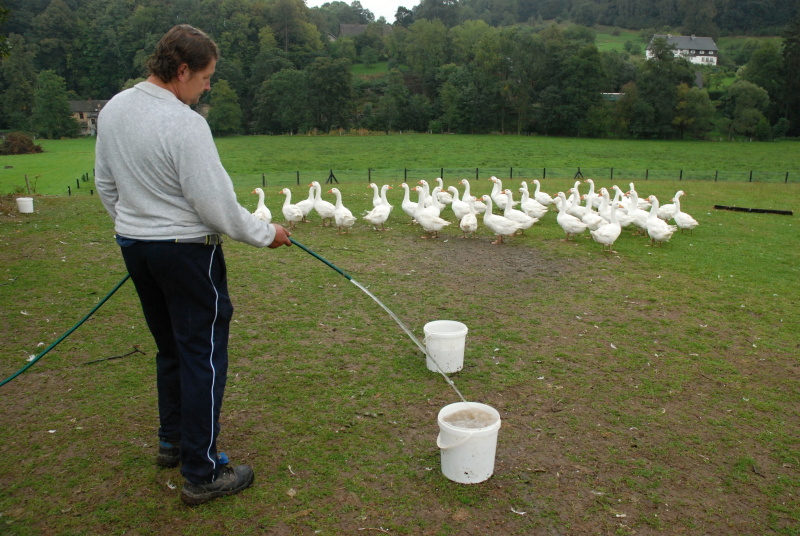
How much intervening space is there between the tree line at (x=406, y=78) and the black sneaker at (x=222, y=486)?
57938 millimetres

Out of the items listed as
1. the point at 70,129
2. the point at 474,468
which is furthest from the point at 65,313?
the point at 70,129

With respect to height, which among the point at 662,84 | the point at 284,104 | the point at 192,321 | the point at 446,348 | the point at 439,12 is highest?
the point at 439,12

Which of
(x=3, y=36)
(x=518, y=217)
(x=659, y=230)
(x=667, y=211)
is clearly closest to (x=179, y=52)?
(x=518, y=217)

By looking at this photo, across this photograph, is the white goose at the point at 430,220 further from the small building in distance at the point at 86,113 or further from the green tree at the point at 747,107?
the small building in distance at the point at 86,113

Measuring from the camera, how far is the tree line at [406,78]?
61031 millimetres

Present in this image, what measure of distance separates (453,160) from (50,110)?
5699 centimetres

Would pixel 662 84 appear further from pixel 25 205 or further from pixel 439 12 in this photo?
pixel 439 12

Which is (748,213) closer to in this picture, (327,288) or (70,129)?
(327,288)

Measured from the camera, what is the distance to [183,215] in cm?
331

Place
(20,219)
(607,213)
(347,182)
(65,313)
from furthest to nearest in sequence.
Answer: (347,182) → (20,219) → (607,213) → (65,313)

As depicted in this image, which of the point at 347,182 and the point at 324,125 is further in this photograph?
the point at 324,125

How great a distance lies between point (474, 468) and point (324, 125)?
7227cm

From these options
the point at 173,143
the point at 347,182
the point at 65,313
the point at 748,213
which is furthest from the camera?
the point at 347,182

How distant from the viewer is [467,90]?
6906 cm
